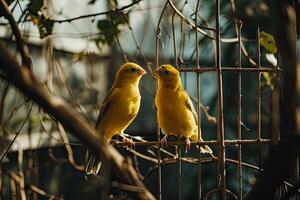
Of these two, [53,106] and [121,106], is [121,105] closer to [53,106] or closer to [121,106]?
[121,106]

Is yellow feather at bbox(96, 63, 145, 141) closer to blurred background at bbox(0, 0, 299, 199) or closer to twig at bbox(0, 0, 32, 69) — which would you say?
blurred background at bbox(0, 0, 299, 199)

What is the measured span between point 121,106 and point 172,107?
33 centimetres

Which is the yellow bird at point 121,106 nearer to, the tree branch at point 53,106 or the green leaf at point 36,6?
the green leaf at point 36,6

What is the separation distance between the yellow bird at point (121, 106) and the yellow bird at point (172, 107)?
0.19 meters

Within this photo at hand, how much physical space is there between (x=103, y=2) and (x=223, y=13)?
0.94m

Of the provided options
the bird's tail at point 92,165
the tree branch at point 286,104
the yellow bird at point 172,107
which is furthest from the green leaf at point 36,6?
the tree branch at point 286,104

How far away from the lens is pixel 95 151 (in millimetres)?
1144

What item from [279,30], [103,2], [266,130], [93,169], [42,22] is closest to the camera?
[279,30]

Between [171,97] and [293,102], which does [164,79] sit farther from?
[293,102]

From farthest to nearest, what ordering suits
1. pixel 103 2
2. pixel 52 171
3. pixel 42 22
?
pixel 52 171 < pixel 103 2 < pixel 42 22

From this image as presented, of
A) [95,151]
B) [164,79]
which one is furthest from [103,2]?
[95,151]

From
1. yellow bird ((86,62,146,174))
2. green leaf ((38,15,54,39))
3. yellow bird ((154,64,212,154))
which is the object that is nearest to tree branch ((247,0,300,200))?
yellow bird ((154,64,212,154))

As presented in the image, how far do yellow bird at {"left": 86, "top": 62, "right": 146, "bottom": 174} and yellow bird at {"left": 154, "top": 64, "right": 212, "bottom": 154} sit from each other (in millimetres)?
192

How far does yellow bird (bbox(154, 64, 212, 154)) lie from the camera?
3.12 m
